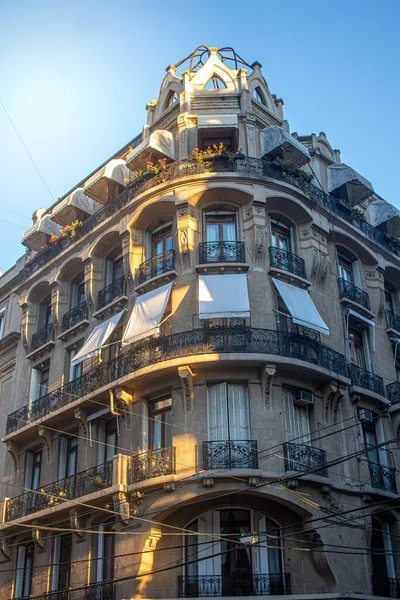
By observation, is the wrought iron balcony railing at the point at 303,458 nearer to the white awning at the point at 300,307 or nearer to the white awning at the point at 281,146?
the white awning at the point at 300,307

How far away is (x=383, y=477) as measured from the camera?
24766mm

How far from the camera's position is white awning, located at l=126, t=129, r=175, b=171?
28312 millimetres

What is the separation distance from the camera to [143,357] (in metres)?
24.5

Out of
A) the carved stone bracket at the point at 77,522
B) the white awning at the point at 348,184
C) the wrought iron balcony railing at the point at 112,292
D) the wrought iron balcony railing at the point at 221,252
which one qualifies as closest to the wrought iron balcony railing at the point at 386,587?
the carved stone bracket at the point at 77,522

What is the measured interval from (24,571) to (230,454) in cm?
1102

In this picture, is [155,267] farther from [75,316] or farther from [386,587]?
[386,587]

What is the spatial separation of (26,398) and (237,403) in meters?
12.1

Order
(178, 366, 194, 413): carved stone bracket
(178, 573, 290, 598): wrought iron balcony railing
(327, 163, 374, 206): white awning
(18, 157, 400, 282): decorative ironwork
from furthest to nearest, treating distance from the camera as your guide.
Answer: (327, 163, 374, 206): white awning
(18, 157, 400, 282): decorative ironwork
(178, 366, 194, 413): carved stone bracket
(178, 573, 290, 598): wrought iron balcony railing

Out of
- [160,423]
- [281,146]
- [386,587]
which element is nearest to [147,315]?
[160,423]

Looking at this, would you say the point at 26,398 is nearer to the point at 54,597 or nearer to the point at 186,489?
the point at 54,597

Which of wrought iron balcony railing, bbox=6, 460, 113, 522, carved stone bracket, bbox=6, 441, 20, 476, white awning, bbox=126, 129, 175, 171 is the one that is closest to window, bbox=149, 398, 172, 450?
wrought iron balcony railing, bbox=6, 460, 113, 522

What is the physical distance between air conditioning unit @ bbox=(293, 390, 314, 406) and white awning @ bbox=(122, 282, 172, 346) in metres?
5.29

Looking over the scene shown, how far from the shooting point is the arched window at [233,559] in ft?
68.3

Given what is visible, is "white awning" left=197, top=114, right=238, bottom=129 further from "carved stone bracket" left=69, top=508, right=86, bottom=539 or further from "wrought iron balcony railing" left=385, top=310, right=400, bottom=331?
"carved stone bracket" left=69, top=508, right=86, bottom=539
